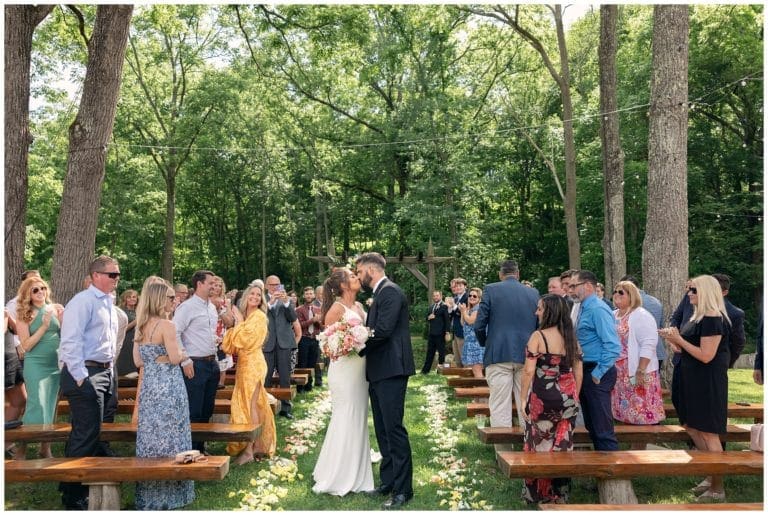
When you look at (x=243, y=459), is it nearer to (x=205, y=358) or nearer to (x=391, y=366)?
(x=205, y=358)

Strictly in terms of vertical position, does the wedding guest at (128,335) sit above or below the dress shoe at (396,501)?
above

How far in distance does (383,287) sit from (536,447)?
186 centimetres

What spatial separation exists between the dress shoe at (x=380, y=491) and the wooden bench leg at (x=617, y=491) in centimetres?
181

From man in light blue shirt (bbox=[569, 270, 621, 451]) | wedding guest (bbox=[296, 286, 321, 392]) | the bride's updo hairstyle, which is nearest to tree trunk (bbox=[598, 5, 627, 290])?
wedding guest (bbox=[296, 286, 321, 392])

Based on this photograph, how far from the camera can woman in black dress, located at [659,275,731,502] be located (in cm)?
601

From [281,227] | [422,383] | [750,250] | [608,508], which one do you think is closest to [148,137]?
[281,227]

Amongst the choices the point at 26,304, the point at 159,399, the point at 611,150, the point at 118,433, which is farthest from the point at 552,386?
the point at 611,150

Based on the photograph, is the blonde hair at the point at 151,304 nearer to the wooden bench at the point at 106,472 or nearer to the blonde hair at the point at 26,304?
the wooden bench at the point at 106,472

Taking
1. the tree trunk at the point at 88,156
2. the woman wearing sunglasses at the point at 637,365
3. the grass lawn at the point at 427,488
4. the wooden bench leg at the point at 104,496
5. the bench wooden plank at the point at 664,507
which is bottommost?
the grass lawn at the point at 427,488

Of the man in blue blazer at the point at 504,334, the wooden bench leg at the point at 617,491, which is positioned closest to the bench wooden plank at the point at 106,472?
the wooden bench leg at the point at 617,491

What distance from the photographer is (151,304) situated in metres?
5.62

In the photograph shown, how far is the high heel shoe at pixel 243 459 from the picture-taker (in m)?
7.22

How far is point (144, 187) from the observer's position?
3322 cm

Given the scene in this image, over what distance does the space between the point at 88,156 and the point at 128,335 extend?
301 centimetres
